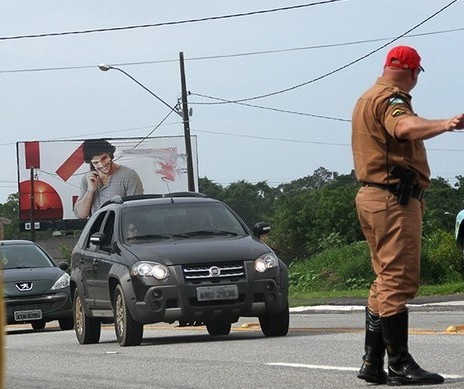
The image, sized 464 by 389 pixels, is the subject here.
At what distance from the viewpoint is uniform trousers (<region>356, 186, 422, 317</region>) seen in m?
7.81

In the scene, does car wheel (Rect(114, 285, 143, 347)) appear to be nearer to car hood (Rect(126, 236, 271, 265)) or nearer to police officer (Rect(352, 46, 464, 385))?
car hood (Rect(126, 236, 271, 265))

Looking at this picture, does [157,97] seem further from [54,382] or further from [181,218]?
[54,382]

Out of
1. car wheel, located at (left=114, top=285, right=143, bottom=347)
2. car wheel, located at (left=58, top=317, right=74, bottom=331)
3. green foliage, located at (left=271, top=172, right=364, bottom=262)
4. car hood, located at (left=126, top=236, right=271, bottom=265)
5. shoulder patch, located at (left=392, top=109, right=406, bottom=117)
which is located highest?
green foliage, located at (left=271, top=172, right=364, bottom=262)

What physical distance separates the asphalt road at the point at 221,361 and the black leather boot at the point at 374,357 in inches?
3.6

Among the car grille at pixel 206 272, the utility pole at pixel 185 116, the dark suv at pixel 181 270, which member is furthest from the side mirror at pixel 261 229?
the utility pole at pixel 185 116

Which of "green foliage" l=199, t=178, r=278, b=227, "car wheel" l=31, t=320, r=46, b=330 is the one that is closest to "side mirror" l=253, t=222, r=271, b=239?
"car wheel" l=31, t=320, r=46, b=330

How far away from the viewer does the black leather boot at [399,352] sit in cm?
779

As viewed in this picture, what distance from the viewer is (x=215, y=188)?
146 meters

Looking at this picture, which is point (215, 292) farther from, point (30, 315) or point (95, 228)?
point (30, 315)

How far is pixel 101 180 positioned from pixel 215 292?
2728 inches

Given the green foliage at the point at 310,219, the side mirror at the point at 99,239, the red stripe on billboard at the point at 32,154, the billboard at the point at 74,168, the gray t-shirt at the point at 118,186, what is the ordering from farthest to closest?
the red stripe on billboard at the point at 32,154, the billboard at the point at 74,168, the gray t-shirt at the point at 118,186, the green foliage at the point at 310,219, the side mirror at the point at 99,239

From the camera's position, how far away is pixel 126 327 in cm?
1379

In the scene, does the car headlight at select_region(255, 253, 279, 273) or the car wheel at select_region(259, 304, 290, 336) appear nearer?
the car headlight at select_region(255, 253, 279, 273)

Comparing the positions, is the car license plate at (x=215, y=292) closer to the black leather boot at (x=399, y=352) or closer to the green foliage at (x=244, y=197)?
the black leather boot at (x=399, y=352)
